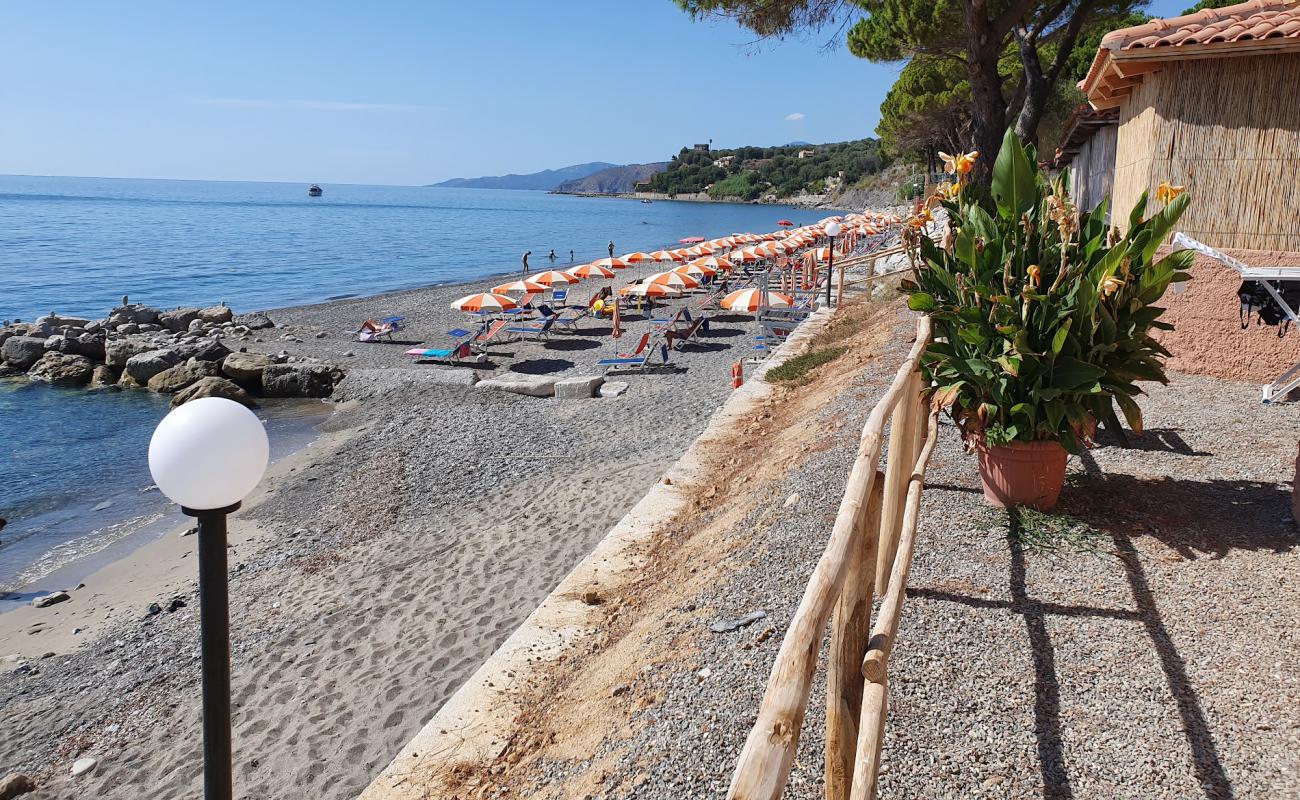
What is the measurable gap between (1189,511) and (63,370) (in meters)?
22.4

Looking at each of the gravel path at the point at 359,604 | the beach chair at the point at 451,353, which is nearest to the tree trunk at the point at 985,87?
the gravel path at the point at 359,604

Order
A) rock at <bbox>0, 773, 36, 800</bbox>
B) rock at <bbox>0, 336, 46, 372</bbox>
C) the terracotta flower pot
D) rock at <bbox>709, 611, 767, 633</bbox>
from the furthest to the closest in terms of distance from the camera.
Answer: rock at <bbox>0, 336, 46, 372</bbox> < rock at <bbox>0, 773, 36, 800</bbox> < the terracotta flower pot < rock at <bbox>709, 611, 767, 633</bbox>

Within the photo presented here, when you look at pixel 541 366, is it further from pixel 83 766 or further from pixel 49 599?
pixel 83 766

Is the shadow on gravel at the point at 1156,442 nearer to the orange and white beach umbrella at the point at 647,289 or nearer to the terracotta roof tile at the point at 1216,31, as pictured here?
the terracotta roof tile at the point at 1216,31

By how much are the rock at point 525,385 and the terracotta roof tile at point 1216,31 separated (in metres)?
9.41

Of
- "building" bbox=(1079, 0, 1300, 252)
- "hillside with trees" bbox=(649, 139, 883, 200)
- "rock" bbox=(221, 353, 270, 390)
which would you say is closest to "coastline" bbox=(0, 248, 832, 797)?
"rock" bbox=(221, 353, 270, 390)

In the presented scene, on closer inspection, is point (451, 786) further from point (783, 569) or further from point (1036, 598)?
point (1036, 598)

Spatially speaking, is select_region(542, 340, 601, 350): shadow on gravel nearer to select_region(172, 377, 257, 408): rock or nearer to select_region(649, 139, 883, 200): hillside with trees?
select_region(172, 377, 257, 408): rock

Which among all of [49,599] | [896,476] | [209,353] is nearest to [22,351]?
[209,353]

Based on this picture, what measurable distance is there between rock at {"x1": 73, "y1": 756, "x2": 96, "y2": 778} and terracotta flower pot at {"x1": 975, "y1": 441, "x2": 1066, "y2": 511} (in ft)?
18.6

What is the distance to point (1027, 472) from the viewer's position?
445cm

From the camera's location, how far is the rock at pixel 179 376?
1808 centimetres

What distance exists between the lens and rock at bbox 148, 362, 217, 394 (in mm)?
18078

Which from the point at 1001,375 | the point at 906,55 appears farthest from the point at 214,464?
the point at 906,55
